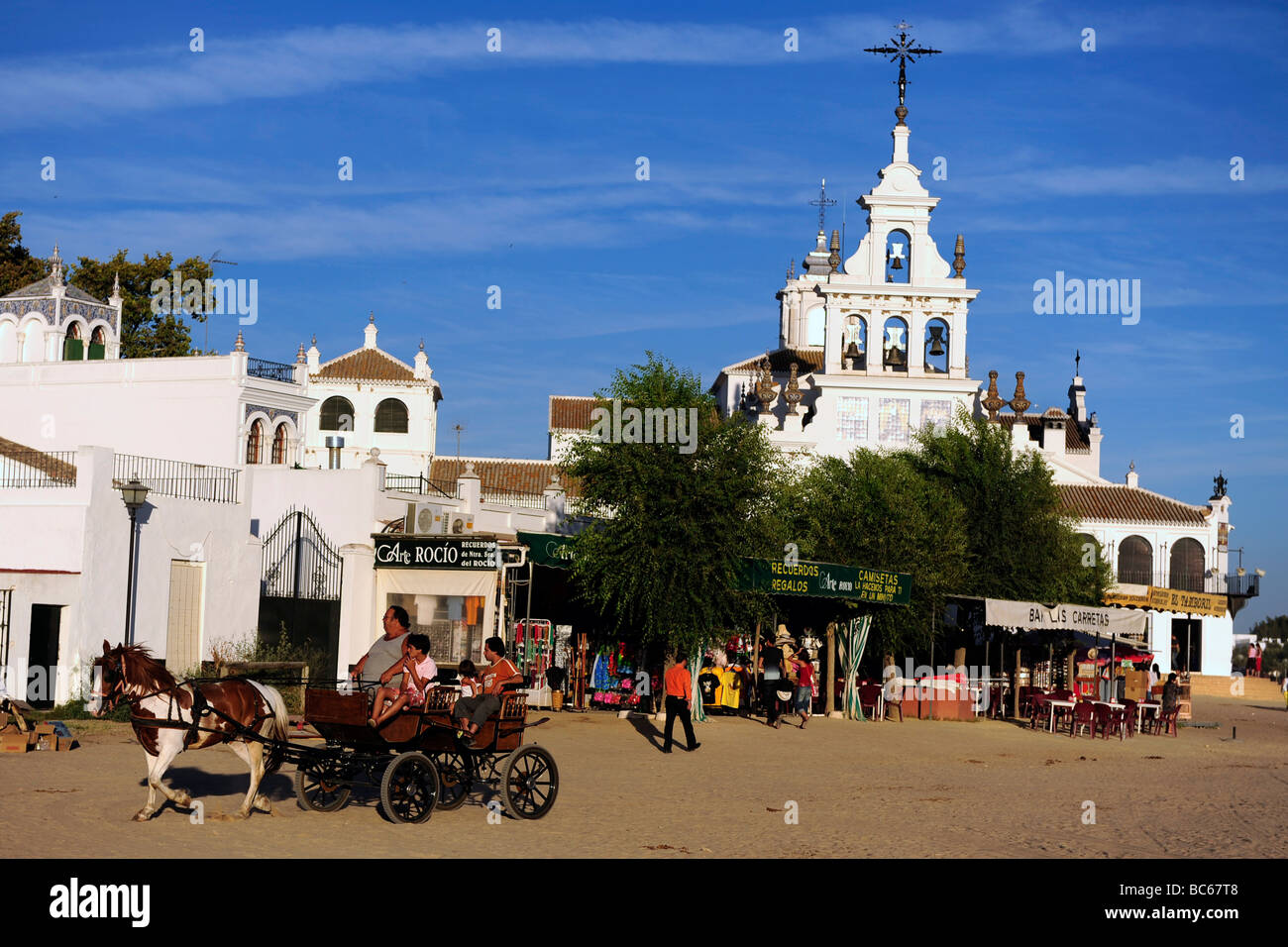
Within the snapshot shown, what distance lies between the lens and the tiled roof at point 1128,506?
6756cm

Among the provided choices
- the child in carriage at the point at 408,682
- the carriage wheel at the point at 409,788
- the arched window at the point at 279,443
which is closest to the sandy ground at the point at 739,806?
the carriage wheel at the point at 409,788

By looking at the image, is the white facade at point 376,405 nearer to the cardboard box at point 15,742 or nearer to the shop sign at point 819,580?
the shop sign at point 819,580

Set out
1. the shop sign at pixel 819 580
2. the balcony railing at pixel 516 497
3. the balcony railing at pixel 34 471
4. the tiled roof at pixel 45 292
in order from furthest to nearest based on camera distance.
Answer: the balcony railing at pixel 516 497 < the tiled roof at pixel 45 292 < the shop sign at pixel 819 580 < the balcony railing at pixel 34 471

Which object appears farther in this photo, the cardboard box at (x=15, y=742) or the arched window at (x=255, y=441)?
the arched window at (x=255, y=441)

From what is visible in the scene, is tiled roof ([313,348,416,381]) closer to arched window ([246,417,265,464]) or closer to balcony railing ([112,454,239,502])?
arched window ([246,417,265,464])

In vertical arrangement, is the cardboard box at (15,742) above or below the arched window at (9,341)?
below

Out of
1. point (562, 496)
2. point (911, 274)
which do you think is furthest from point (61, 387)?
point (911, 274)

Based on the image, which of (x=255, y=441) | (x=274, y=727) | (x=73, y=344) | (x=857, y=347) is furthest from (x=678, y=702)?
(x=857, y=347)

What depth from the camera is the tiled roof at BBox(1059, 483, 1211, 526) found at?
6756cm

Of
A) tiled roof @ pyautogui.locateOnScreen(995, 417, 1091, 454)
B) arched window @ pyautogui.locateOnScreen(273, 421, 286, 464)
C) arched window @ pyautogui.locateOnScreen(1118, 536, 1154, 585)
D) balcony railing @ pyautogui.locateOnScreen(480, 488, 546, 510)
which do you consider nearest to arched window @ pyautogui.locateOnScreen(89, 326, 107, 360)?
arched window @ pyautogui.locateOnScreen(273, 421, 286, 464)

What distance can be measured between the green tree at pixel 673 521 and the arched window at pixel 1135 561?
141 ft

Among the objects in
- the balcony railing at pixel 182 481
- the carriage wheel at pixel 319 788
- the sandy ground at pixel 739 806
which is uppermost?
the balcony railing at pixel 182 481

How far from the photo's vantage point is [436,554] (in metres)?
27.2
